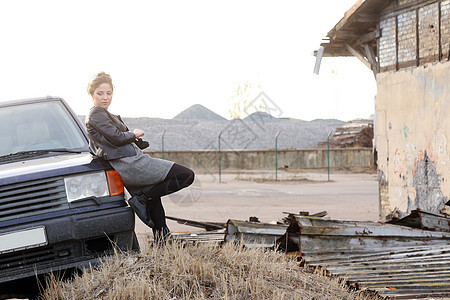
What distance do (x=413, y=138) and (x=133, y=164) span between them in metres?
8.16

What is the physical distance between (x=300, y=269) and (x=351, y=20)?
8938 mm

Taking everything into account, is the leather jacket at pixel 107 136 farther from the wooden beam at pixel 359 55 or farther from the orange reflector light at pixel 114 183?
the wooden beam at pixel 359 55

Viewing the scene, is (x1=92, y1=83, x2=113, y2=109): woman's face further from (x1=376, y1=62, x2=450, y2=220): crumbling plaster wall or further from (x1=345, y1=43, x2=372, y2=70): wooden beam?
(x1=345, y1=43, x2=372, y2=70): wooden beam

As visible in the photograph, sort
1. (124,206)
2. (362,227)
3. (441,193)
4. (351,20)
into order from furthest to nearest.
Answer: (351,20), (441,193), (362,227), (124,206)

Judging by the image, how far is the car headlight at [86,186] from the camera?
14.0 ft

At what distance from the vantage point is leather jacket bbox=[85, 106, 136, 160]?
4.52 meters

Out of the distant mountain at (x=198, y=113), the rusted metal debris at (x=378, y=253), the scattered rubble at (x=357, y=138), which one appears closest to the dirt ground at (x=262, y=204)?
the rusted metal debris at (x=378, y=253)

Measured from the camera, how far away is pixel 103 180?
4.39m

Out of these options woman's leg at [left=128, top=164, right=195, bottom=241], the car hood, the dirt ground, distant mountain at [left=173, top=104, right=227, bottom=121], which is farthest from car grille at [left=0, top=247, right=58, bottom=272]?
distant mountain at [left=173, top=104, right=227, bottom=121]

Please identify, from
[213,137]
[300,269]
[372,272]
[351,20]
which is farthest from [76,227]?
[213,137]

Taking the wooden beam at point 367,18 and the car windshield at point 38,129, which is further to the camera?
the wooden beam at point 367,18

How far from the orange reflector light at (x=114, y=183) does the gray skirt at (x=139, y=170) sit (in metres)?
0.04

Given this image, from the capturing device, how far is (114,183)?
4438mm

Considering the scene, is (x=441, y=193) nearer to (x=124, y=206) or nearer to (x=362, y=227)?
(x=362, y=227)
